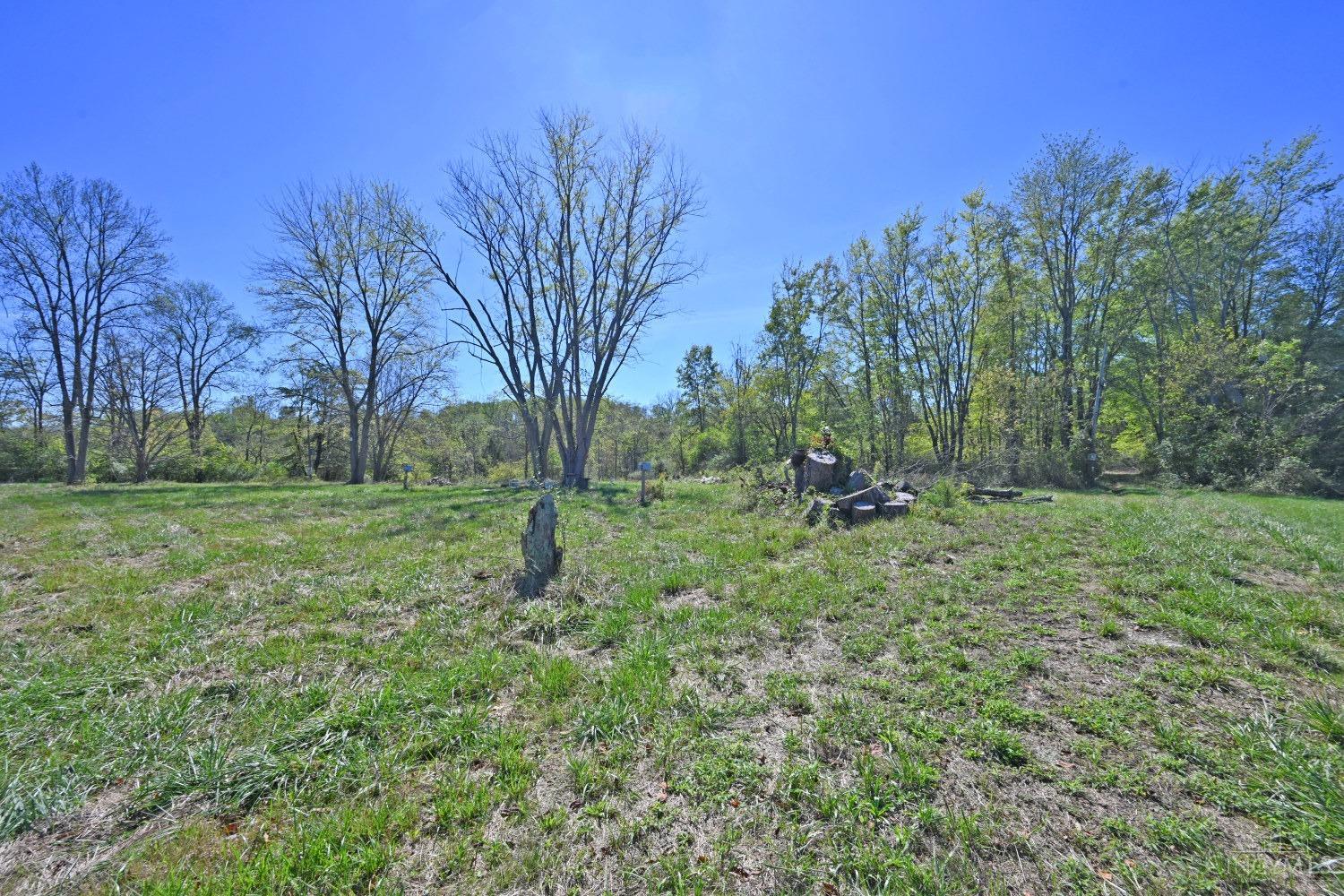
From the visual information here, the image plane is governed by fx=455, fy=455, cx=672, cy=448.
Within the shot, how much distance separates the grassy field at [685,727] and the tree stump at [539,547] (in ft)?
0.97

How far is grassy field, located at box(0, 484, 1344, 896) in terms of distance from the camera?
1836 millimetres

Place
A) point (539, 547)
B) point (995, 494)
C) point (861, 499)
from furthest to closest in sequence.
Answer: point (995, 494) → point (861, 499) → point (539, 547)

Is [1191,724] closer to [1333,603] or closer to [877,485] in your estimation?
[1333,603]

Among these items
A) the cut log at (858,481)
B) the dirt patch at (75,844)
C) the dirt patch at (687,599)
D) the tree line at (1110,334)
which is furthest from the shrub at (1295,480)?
the dirt patch at (75,844)

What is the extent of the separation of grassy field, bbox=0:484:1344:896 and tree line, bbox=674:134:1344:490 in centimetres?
1179

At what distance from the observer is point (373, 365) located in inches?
929

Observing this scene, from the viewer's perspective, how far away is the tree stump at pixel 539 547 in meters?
5.07

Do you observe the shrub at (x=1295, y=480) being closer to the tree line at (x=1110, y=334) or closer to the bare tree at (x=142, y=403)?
the tree line at (x=1110, y=334)

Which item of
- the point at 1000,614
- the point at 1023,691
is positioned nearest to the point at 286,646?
the point at 1023,691

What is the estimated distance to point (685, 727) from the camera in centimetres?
272

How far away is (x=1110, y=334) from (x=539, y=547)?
90.0 feet

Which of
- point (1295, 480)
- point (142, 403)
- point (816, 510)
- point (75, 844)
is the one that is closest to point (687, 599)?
point (75, 844)

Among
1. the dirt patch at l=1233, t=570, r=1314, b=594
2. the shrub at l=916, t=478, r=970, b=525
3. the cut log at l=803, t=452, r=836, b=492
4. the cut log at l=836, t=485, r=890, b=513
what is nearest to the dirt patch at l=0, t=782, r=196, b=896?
the cut log at l=836, t=485, r=890, b=513

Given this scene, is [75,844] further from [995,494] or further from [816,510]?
[995,494]
